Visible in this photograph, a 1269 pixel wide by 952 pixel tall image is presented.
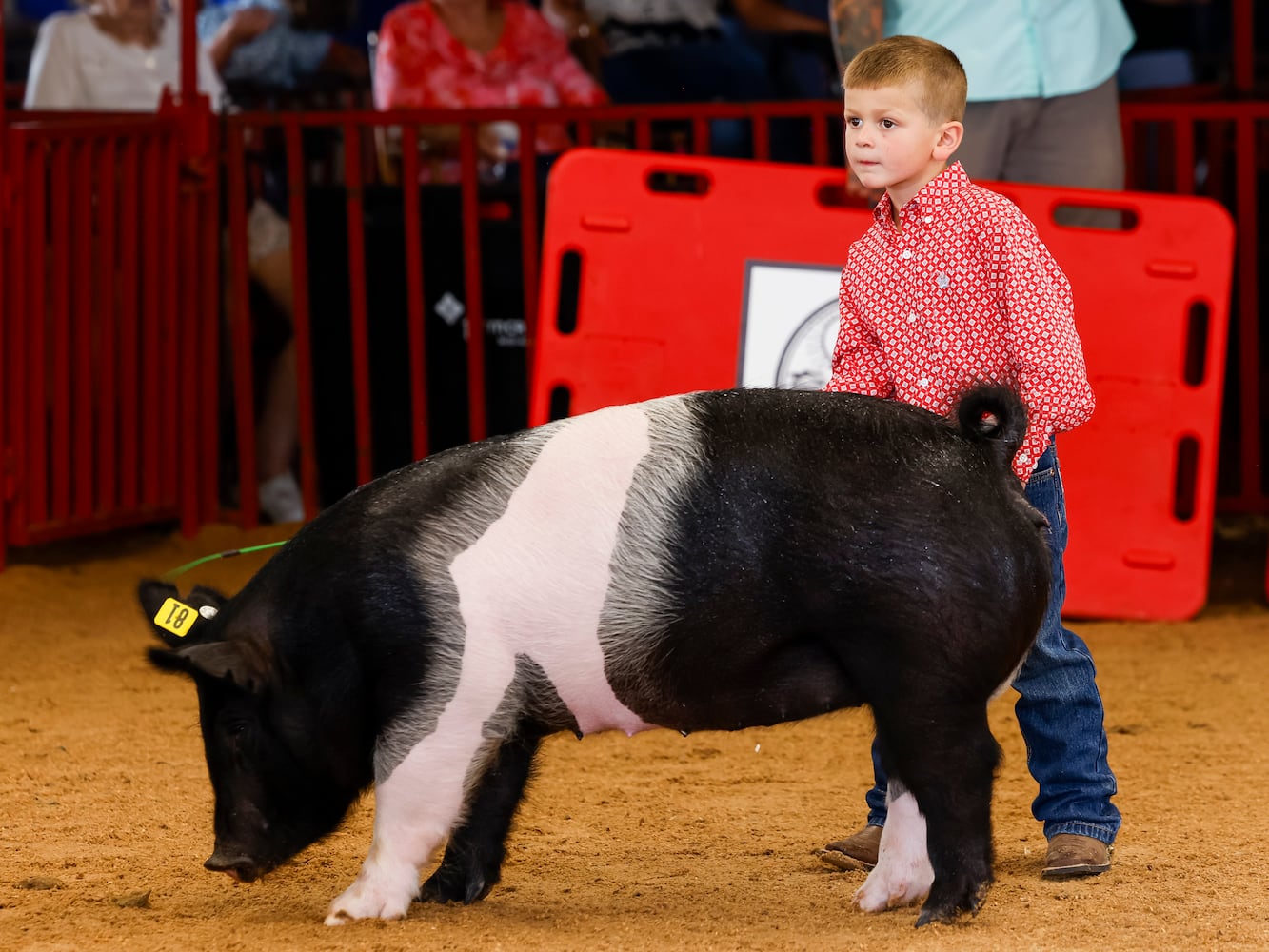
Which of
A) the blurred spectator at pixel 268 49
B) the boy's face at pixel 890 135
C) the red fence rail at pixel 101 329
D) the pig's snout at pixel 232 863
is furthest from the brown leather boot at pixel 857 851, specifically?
the blurred spectator at pixel 268 49

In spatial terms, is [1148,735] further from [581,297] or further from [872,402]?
[581,297]

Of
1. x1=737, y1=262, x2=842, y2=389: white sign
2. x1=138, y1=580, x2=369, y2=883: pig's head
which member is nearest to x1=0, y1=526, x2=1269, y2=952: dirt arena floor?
x1=138, y1=580, x2=369, y2=883: pig's head

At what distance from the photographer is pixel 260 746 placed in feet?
10.0

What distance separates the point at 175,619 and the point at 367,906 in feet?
1.97

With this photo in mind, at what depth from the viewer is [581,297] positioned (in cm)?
563

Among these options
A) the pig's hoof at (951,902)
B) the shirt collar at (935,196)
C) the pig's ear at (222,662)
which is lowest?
the pig's hoof at (951,902)

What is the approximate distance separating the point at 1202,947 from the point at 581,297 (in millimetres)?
3211

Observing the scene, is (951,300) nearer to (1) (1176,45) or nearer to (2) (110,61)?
(2) (110,61)

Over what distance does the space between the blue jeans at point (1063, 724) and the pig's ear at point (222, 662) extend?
1.21 meters

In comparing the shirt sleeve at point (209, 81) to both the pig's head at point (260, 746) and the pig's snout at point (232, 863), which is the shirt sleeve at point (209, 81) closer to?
the pig's head at point (260, 746)

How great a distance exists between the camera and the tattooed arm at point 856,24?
486 cm

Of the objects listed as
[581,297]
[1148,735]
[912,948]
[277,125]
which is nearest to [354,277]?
[277,125]

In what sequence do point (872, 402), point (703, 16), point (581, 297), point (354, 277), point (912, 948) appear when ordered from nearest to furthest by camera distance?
point (912, 948) → point (872, 402) → point (581, 297) → point (354, 277) → point (703, 16)

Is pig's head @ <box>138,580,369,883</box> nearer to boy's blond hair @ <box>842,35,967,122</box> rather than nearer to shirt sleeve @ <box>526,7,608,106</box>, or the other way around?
boy's blond hair @ <box>842,35,967,122</box>
